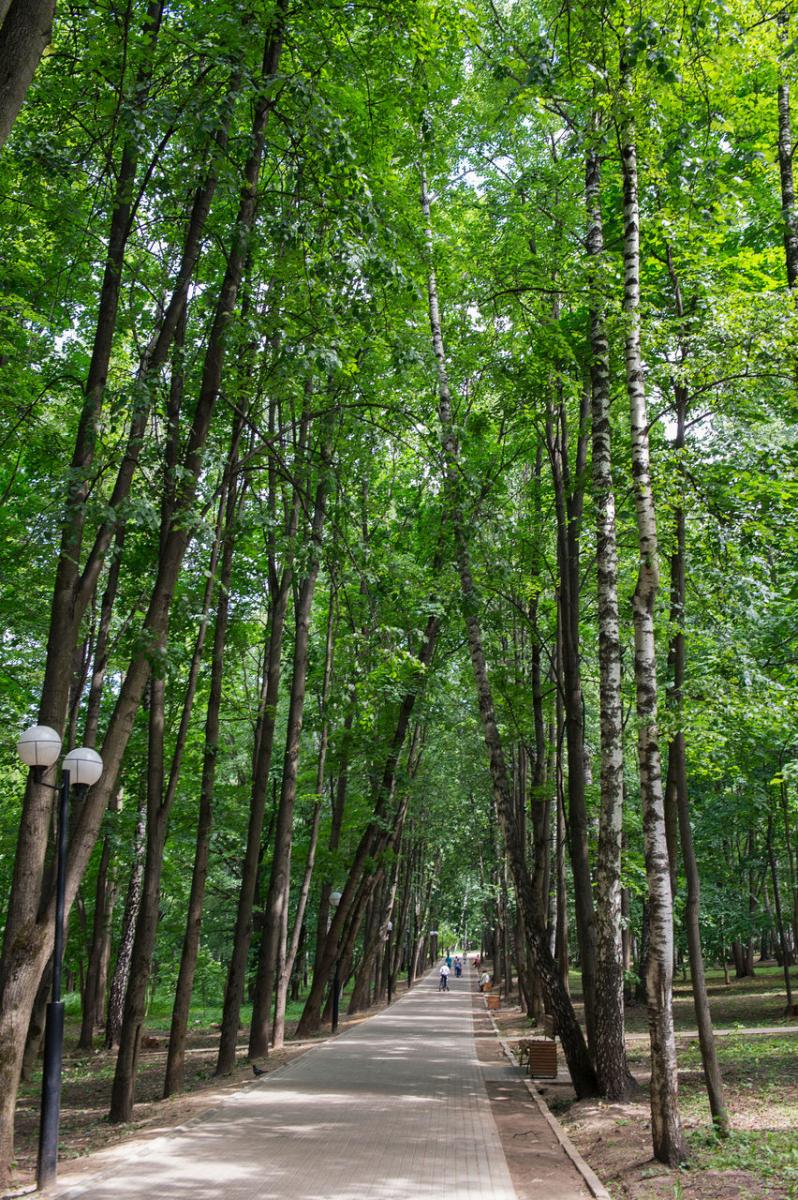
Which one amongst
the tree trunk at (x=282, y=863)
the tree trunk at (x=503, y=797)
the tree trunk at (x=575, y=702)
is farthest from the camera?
the tree trunk at (x=282, y=863)

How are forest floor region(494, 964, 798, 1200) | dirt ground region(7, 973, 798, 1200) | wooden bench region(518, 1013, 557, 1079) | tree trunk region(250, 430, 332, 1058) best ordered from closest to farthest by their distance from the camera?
forest floor region(494, 964, 798, 1200), dirt ground region(7, 973, 798, 1200), wooden bench region(518, 1013, 557, 1079), tree trunk region(250, 430, 332, 1058)

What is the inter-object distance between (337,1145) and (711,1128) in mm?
3389

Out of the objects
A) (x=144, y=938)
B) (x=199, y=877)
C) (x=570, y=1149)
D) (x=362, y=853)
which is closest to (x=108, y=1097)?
(x=199, y=877)

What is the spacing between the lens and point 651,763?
7973 mm

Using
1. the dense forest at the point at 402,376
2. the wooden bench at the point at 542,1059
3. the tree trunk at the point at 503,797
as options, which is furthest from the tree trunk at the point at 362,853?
the wooden bench at the point at 542,1059

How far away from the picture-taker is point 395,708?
21516 millimetres

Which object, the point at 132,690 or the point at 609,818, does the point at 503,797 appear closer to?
the point at 609,818

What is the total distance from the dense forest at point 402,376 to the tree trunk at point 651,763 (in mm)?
32

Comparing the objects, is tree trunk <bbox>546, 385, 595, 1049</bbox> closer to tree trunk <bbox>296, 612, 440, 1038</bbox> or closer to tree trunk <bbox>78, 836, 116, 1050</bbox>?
tree trunk <bbox>296, 612, 440, 1038</bbox>

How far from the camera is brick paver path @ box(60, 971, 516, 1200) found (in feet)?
22.3

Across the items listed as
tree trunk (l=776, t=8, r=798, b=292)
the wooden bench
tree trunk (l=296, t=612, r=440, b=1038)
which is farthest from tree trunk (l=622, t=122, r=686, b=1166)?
tree trunk (l=296, t=612, r=440, b=1038)

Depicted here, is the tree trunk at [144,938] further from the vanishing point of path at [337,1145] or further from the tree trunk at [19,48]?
the tree trunk at [19,48]

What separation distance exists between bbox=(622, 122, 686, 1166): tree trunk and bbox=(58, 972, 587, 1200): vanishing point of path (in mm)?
990

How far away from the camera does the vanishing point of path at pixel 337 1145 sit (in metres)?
6.79
